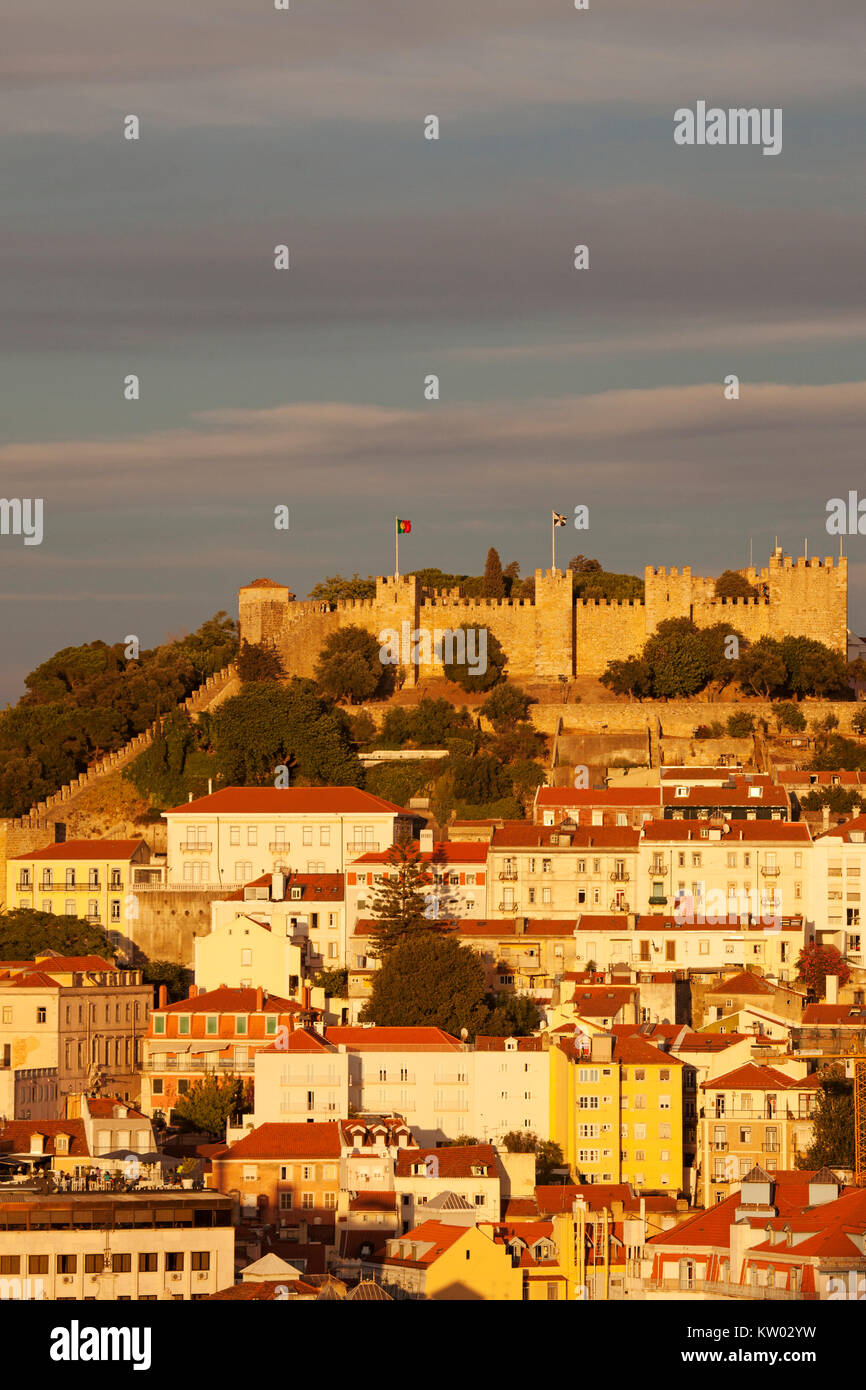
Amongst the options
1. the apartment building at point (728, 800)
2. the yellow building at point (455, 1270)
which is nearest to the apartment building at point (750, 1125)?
the yellow building at point (455, 1270)

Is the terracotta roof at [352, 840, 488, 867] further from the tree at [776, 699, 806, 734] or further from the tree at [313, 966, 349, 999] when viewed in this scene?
the tree at [776, 699, 806, 734]

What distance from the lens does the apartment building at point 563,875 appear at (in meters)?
61.5

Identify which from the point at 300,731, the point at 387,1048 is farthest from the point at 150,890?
the point at 387,1048

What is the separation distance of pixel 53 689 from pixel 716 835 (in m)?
26.8

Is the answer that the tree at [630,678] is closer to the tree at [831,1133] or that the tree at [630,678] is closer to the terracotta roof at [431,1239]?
the tree at [831,1133]

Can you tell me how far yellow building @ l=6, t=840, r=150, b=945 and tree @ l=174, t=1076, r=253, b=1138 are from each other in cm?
1203

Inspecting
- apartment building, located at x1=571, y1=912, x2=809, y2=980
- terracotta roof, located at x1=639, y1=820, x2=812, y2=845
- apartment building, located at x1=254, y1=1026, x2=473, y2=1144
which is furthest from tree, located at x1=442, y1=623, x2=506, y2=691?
apartment building, located at x1=254, y1=1026, x2=473, y2=1144

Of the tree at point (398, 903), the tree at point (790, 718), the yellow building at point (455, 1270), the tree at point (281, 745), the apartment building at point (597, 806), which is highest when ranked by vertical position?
the tree at point (790, 718)

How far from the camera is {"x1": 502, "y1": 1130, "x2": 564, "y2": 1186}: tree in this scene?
49.8 metres

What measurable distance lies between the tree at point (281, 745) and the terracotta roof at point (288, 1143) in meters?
23.2

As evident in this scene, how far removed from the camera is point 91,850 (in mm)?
65812

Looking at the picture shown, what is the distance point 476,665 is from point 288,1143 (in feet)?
113

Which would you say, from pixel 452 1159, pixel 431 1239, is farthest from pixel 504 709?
pixel 431 1239
